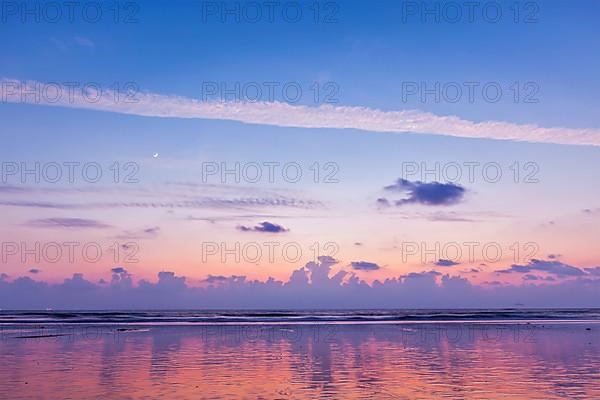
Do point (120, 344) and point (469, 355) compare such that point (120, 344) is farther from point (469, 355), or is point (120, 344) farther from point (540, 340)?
point (540, 340)

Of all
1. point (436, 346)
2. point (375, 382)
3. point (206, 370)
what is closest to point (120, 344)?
point (206, 370)

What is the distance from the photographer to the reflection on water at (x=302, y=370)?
21000 mm

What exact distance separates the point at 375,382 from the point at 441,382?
7.80ft

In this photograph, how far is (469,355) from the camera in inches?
1256

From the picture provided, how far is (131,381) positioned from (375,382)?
8987 millimetres

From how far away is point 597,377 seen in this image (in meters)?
24.2

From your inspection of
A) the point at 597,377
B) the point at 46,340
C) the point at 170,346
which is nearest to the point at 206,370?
the point at 170,346

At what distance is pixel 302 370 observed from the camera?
26.3m

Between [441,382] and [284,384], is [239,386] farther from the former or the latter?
[441,382]

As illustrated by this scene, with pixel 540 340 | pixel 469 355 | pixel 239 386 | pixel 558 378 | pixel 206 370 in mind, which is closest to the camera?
pixel 239 386

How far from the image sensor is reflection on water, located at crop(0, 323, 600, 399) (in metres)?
21.0

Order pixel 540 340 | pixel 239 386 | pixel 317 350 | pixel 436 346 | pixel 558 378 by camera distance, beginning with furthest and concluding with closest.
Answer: pixel 540 340 < pixel 436 346 < pixel 317 350 < pixel 558 378 < pixel 239 386

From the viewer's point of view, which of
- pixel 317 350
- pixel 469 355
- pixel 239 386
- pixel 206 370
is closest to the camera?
pixel 239 386

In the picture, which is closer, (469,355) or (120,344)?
(469,355)
